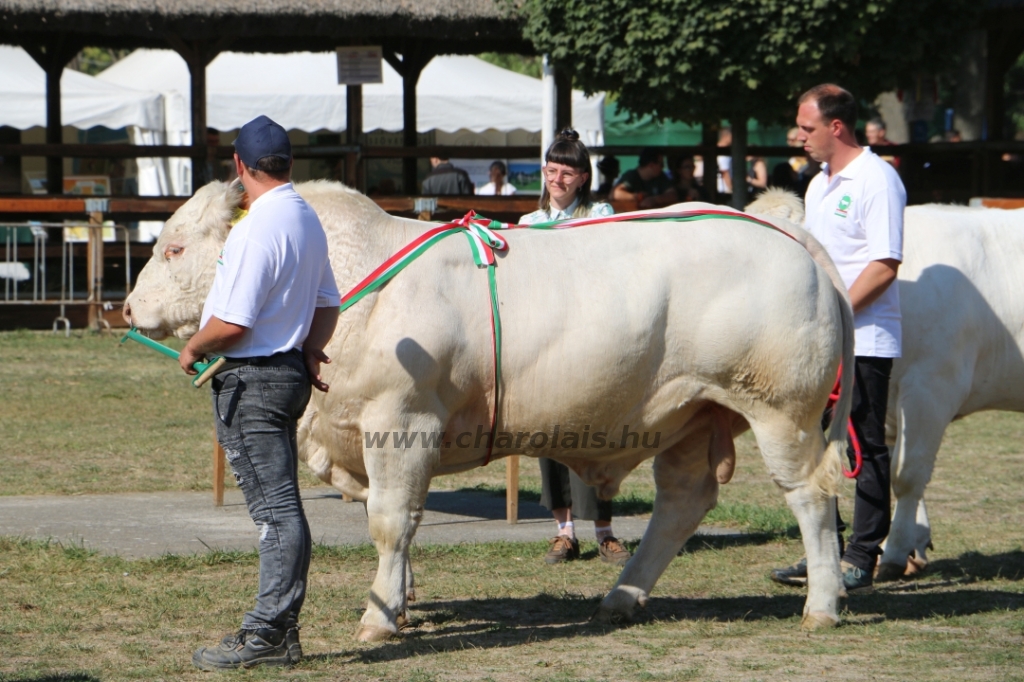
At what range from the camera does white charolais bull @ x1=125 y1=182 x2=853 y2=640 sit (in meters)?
5.03

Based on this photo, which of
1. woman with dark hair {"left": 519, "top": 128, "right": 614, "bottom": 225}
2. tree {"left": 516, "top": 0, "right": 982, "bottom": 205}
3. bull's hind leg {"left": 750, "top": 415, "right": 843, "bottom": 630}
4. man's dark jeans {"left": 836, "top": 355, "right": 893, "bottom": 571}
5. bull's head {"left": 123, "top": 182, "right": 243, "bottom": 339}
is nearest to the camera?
bull's head {"left": 123, "top": 182, "right": 243, "bottom": 339}

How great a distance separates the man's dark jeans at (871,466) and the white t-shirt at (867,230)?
148mm

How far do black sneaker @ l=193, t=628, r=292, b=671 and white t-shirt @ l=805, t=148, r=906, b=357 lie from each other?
9.54 ft

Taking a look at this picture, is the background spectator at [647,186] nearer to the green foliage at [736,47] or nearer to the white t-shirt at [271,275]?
the green foliage at [736,47]

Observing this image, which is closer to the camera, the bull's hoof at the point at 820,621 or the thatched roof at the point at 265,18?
the bull's hoof at the point at 820,621

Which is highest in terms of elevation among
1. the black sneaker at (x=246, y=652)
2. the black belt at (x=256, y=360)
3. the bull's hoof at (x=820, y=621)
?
the black belt at (x=256, y=360)

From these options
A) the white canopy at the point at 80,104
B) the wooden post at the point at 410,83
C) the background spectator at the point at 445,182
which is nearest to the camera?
the background spectator at the point at 445,182

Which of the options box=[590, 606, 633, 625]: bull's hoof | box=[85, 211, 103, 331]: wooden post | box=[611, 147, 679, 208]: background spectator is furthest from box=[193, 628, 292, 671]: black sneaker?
box=[85, 211, 103, 331]: wooden post

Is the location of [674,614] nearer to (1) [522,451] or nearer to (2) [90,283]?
(1) [522,451]

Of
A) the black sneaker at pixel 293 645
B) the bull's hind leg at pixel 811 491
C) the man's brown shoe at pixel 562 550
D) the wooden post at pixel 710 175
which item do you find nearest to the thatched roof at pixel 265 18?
the wooden post at pixel 710 175

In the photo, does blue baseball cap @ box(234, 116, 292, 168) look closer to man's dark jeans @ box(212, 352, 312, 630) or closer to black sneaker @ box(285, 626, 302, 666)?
man's dark jeans @ box(212, 352, 312, 630)

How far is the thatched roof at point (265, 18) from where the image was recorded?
51.3 ft

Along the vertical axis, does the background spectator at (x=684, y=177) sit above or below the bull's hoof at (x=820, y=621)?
above

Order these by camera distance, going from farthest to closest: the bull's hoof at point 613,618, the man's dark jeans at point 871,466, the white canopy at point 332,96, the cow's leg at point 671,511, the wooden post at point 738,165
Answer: the white canopy at point 332,96 < the wooden post at point 738,165 < the man's dark jeans at point 871,466 < the cow's leg at point 671,511 < the bull's hoof at point 613,618
